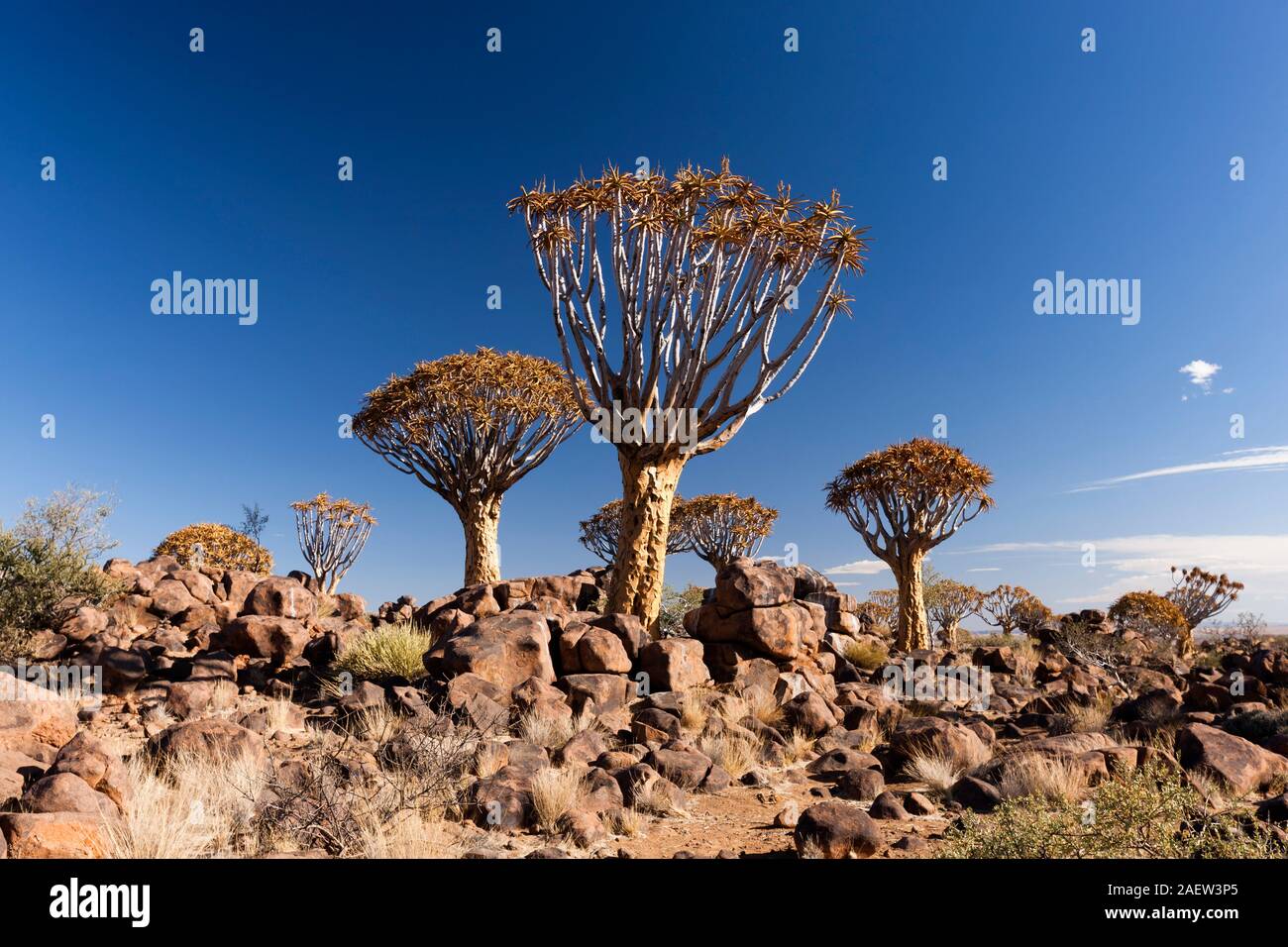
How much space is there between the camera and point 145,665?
32.3ft

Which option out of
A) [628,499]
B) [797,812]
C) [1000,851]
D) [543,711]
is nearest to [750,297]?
[628,499]

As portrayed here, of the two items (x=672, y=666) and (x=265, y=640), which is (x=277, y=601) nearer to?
(x=265, y=640)

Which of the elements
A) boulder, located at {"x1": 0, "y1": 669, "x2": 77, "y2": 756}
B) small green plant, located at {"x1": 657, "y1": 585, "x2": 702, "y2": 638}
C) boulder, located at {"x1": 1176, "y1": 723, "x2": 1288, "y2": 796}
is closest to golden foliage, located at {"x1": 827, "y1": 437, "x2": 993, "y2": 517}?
small green plant, located at {"x1": 657, "y1": 585, "x2": 702, "y2": 638}

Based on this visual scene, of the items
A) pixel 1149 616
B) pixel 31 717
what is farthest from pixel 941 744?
pixel 1149 616

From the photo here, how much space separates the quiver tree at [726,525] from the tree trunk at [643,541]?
14.7 meters

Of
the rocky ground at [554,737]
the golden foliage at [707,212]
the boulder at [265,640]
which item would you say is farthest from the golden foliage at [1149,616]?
the boulder at [265,640]

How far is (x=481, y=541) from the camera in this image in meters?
18.3

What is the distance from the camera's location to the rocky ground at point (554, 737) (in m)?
4.76

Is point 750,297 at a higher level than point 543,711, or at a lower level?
higher

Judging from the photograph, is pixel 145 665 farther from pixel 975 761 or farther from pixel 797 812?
pixel 975 761

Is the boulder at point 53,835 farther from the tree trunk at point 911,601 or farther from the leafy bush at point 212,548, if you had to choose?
the leafy bush at point 212,548

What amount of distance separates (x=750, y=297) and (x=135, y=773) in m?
10.5

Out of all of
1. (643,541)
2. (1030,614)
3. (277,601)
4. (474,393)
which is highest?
(474,393)

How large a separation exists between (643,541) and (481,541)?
25.4 feet
